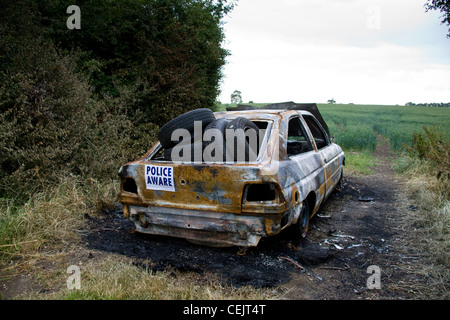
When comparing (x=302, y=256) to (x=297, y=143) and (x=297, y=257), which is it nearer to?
(x=297, y=257)

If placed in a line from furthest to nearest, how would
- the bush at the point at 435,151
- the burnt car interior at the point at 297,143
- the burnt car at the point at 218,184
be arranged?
1. the bush at the point at 435,151
2. the burnt car interior at the point at 297,143
3. the burnt car at the point at 218,184

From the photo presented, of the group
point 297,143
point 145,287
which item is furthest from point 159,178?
point 297,143

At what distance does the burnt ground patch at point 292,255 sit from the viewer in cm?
283

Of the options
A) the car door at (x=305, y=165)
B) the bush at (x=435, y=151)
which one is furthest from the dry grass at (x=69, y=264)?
the bush at (x=435, y=151)

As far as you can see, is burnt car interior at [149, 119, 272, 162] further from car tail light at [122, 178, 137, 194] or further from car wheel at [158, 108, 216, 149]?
car tail light at [122, 178, 137, 194]

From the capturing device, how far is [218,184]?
2.96m

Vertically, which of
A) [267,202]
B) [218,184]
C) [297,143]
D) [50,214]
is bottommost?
[50,214]

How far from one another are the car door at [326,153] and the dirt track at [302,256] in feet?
1.89

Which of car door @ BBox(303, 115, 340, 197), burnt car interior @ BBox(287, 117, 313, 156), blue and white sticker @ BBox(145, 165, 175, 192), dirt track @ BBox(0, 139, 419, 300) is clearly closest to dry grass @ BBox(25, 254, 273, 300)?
dirt track @ BBox(0, 139, 419, 300)

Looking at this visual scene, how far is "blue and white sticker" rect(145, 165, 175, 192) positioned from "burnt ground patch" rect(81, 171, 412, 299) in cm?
73

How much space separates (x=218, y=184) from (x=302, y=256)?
1222 millimetres

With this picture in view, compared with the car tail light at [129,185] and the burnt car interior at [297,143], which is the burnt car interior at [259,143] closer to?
the car tail light at [129,185]

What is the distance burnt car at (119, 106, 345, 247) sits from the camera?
9.58 feet
